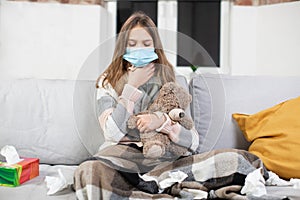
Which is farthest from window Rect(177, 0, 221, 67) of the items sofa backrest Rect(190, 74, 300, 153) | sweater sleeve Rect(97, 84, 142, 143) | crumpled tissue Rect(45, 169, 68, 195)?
crumpled tissue Rect(45, 169, 68, 195)

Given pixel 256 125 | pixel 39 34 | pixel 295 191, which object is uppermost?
pixel 39 34

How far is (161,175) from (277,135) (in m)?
0.50

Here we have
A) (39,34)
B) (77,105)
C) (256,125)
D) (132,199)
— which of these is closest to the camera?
(132,199)

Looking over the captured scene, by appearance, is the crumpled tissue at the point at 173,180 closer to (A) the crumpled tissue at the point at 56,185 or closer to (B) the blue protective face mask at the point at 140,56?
(A) the crumpled tissue at the point at 56,185

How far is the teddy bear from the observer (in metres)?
1.39

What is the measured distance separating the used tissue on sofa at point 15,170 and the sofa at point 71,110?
0.07m

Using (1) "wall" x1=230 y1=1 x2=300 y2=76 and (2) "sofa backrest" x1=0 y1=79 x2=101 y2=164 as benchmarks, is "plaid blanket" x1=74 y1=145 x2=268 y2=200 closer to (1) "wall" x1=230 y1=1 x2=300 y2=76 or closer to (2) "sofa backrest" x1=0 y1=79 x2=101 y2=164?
(2) "sofa backrest" x1=0 y1=79 x2=101 y2=164

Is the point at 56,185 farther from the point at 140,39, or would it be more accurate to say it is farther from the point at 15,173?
the point at 140,39

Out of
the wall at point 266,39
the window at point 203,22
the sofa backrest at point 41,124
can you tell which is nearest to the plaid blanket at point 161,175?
the sofa backrest at point 41,124

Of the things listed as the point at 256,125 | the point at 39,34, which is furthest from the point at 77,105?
the point at 39,34

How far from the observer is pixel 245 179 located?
4.64 ft

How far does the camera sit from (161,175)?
1.41m

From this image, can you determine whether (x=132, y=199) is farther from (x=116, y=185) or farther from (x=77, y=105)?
(x=77, y=105)

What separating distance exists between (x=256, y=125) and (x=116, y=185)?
2.15ft
